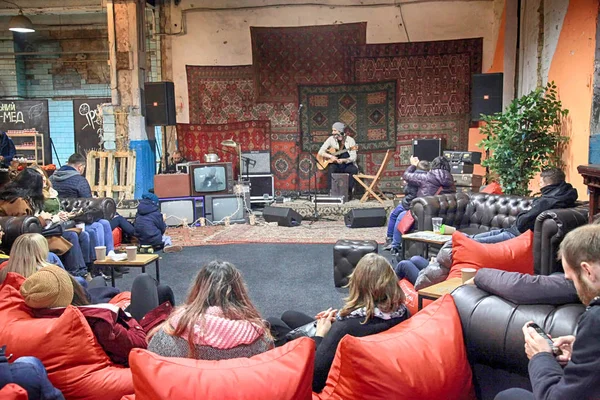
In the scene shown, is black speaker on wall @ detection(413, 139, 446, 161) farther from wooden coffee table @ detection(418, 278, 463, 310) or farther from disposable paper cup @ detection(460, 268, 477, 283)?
disposable paper cup @ detection(460, 268, 477, 283)

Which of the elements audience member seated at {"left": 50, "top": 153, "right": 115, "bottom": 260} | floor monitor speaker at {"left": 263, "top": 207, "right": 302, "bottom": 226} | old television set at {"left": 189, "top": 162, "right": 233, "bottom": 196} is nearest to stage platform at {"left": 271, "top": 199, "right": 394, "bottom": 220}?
floor monitor speaker at {"left": 263, "top": 207, "right": 302, "bottom": 226}

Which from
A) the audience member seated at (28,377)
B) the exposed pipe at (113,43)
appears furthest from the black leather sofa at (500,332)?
the exposed pipe at (113,43)

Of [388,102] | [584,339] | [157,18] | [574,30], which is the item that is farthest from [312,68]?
[584,339]

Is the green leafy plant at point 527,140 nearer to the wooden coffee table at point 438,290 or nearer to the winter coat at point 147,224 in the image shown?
the wooden coffee table at point 438,290

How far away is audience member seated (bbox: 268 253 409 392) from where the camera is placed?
2428mm

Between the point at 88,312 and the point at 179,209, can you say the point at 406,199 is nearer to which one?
the point at 179,209

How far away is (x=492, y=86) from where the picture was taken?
367 inches

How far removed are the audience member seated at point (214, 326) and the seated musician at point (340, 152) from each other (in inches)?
326

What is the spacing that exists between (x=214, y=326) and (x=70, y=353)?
72 centimetres

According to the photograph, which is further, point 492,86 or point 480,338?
point 492,86

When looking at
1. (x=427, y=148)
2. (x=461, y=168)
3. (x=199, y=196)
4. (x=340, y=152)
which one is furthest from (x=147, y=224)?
(x=427, y=148)

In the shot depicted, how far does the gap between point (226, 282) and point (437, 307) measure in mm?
851

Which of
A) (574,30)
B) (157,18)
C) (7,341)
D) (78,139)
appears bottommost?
(7,341)

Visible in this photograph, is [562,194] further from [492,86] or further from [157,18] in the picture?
[157,18]
